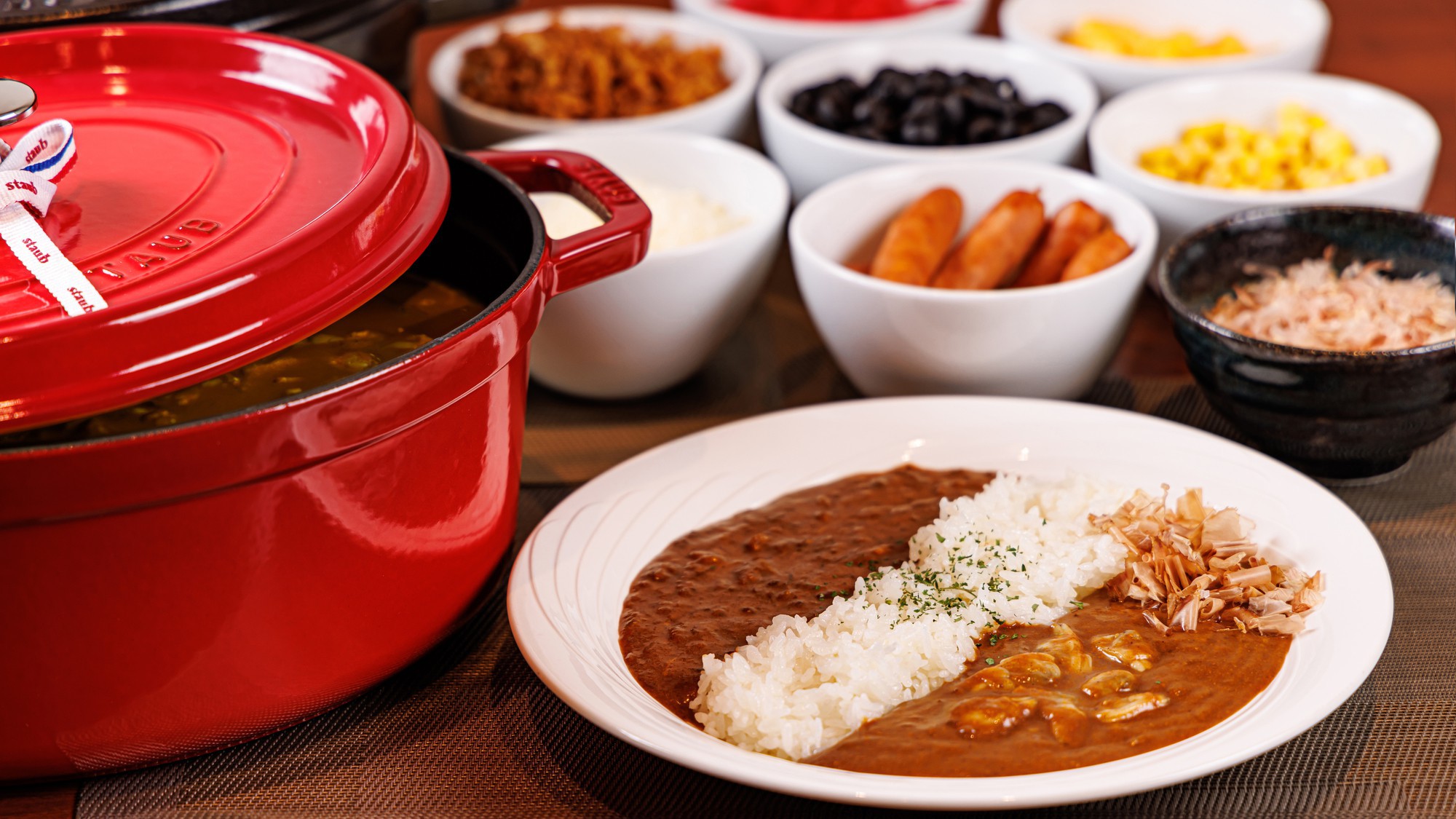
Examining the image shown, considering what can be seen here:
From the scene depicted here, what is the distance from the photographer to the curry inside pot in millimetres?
1176

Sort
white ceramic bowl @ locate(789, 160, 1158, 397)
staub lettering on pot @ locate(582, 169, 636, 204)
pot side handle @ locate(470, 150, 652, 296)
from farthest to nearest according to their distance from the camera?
white ceramic bowl @ locate(789, 160, 1158, 397) → staub lettering on pot @ locate(582, 169, 636, 204) → pot side handle @ locate(470, 150, 652, 296)

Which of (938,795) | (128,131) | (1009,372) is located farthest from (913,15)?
(938,795)

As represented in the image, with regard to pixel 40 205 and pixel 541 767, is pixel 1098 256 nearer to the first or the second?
pixel 541 767

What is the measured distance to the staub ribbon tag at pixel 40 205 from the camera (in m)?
1.12

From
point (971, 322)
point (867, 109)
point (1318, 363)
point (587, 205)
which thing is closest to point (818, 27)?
point (867, 109)

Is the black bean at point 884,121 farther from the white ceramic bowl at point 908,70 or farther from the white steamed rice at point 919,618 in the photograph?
the white steamed rice at point 919,618

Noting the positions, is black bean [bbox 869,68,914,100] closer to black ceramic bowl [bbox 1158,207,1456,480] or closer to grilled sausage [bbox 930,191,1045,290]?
grilled sausage [bbox 930,191,1045,290]

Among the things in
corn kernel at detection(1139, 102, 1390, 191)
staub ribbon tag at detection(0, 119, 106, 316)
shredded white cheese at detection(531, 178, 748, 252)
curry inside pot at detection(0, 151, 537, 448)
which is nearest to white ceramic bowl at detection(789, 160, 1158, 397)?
shredded white cheese at detection(531, 178, 748, 252)

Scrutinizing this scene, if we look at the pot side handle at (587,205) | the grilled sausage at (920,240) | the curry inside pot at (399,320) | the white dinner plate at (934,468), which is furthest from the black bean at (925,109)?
the curry inside pot at (399,320)

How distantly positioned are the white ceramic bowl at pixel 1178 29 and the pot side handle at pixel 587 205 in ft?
4.39

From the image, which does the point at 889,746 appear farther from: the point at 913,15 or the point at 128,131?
the point at 913,15

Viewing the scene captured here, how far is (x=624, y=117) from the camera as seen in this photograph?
2.46 meters

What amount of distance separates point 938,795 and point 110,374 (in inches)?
30.3

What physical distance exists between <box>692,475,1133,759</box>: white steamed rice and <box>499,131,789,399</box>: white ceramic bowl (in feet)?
1.74
